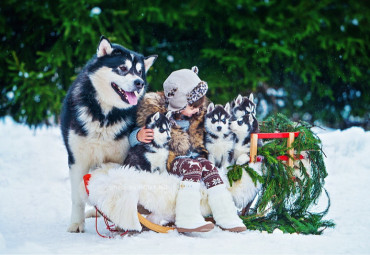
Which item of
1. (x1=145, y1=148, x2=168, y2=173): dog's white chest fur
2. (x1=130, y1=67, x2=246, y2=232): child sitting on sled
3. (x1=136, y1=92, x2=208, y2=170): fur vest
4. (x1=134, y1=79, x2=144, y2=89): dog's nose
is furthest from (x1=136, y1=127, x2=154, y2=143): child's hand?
(x1=134, y1=79, x2=144, y2=89): dog's nose

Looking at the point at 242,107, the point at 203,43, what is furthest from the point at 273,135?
the point at 203,43

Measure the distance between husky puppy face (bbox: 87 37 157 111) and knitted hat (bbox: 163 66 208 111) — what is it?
1.06ft

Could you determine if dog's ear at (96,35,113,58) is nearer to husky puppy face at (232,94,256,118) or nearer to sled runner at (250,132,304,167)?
husky puppy face at (232,94,256,118)

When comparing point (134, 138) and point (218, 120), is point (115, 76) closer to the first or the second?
point (134, 138)

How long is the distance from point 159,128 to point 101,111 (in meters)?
0.53

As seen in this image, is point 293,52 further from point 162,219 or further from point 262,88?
point 162,219

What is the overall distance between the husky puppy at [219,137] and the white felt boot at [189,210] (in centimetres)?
49

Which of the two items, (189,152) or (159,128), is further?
(189,152)

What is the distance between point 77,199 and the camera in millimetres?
3514

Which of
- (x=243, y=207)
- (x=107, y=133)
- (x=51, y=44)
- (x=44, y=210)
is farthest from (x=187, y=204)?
(x=51, y=44)

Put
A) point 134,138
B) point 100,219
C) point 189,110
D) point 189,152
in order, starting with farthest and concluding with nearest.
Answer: point 100,219 → point 189,110 → point 189,152 → point 134,138

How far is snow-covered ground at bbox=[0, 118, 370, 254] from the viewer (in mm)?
2734

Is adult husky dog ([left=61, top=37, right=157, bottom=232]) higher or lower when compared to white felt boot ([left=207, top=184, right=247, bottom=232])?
higher

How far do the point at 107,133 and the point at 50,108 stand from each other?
4681 millimetres
